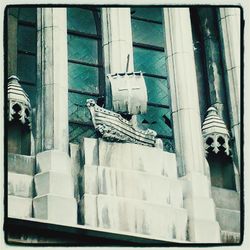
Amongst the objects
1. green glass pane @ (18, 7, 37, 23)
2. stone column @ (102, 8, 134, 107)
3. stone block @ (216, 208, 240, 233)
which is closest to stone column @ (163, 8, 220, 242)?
stone block @ (216, 208, 240, 233)

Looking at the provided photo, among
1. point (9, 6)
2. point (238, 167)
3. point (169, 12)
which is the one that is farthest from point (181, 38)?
point (9, 6)

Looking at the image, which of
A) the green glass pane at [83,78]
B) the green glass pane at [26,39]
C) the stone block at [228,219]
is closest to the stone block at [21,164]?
the green glass pane at [83,78]

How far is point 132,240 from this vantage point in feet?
78.7

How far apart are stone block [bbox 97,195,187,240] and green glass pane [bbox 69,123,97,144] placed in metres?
2.86

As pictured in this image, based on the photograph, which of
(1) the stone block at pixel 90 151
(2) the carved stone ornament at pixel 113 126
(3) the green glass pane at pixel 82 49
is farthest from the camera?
(3) the green glass pane at pixel 82 49

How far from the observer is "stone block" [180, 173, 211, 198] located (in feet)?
84.6

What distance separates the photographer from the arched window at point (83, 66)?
27.6m

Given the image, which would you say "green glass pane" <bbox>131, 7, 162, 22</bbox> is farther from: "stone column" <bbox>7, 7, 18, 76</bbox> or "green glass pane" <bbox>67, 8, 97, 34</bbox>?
"stone column" <bbox>7, 7, 18, 76</bbox>

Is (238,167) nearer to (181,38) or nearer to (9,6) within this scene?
(181,38)

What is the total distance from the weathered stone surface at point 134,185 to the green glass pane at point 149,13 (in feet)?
17.6

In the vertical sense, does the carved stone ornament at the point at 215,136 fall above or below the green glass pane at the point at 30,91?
below

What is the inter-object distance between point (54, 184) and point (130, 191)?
4.55 ft

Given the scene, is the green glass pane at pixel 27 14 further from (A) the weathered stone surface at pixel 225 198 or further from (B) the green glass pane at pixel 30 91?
(A) the weathered stone surface at pixel 225 198

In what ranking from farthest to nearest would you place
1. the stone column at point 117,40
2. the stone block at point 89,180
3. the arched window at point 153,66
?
the arched window at point 153,66 → the stone column at point 117,40 → the stone block at point 89,180
